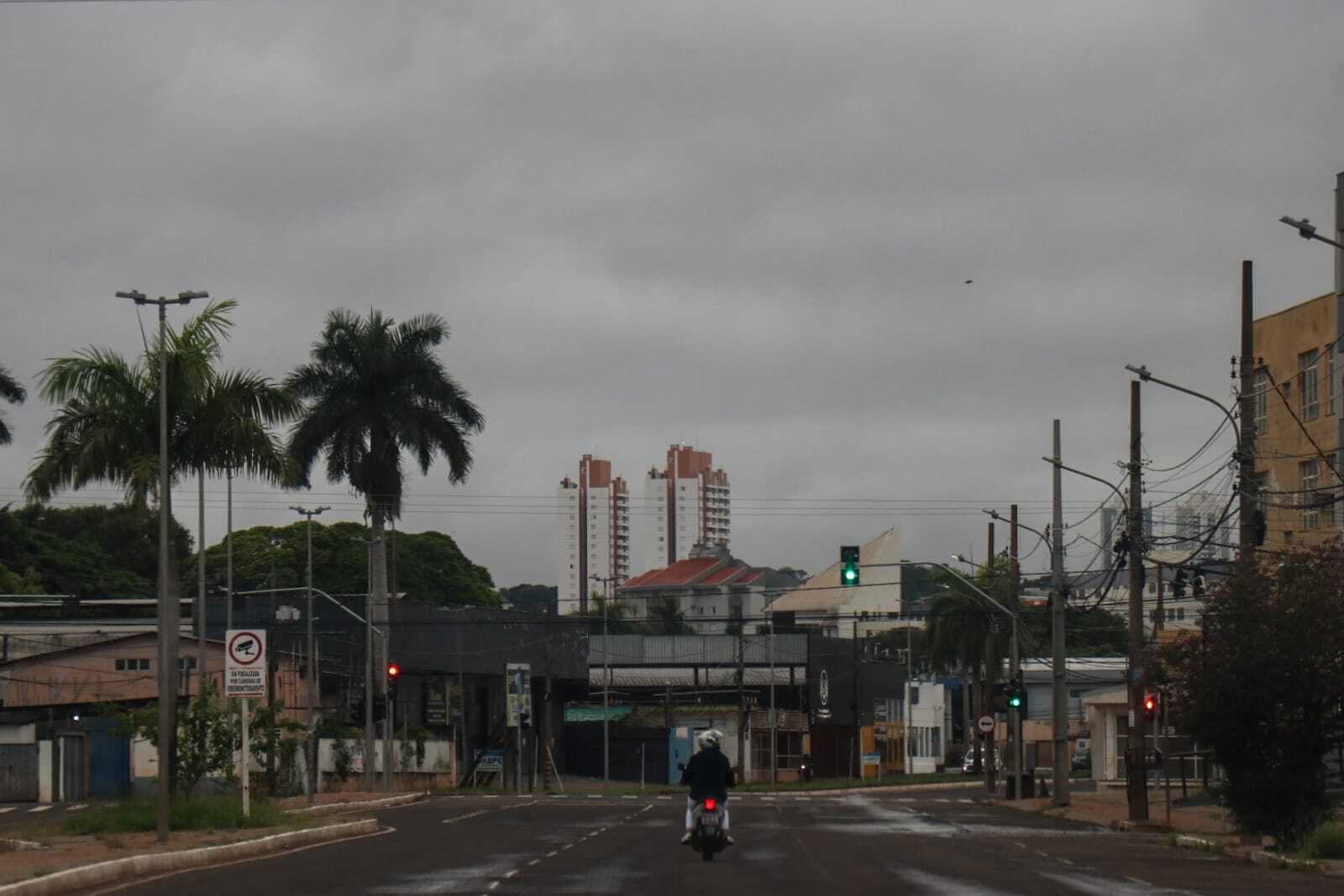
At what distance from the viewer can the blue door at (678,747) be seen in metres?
89.1

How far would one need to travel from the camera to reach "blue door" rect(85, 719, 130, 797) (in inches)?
2370

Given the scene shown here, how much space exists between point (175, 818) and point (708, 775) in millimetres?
13522

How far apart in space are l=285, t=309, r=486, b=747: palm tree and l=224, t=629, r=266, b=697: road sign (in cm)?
3094

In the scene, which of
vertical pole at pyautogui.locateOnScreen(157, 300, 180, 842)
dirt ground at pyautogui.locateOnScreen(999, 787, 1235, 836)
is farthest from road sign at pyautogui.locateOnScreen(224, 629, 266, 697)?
dirt ground at pyautogui.locateOnScreen(999, 787, 1235, 836)

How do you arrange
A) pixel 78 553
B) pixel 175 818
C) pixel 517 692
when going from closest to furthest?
pixel 175 818 < pixel 517 692 < pixel 78 553

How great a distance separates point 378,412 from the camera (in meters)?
62.3

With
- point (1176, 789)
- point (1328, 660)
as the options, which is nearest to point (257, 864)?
point (1328, 660)

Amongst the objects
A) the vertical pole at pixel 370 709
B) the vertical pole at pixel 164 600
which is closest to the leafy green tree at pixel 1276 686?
the vertical pole at pixel 164 600

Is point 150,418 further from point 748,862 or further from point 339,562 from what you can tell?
point 339,562

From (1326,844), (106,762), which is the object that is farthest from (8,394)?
(1326,844)

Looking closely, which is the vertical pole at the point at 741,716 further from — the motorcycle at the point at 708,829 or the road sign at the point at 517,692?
the motorcycle at the point at 708,829

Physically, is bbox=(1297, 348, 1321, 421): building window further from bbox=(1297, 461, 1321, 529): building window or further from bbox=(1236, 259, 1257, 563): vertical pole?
bbox=(1236, 259, 1257, 563): vertical pole

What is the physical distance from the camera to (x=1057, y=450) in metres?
49.4

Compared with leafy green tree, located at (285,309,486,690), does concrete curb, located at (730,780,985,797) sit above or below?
below
